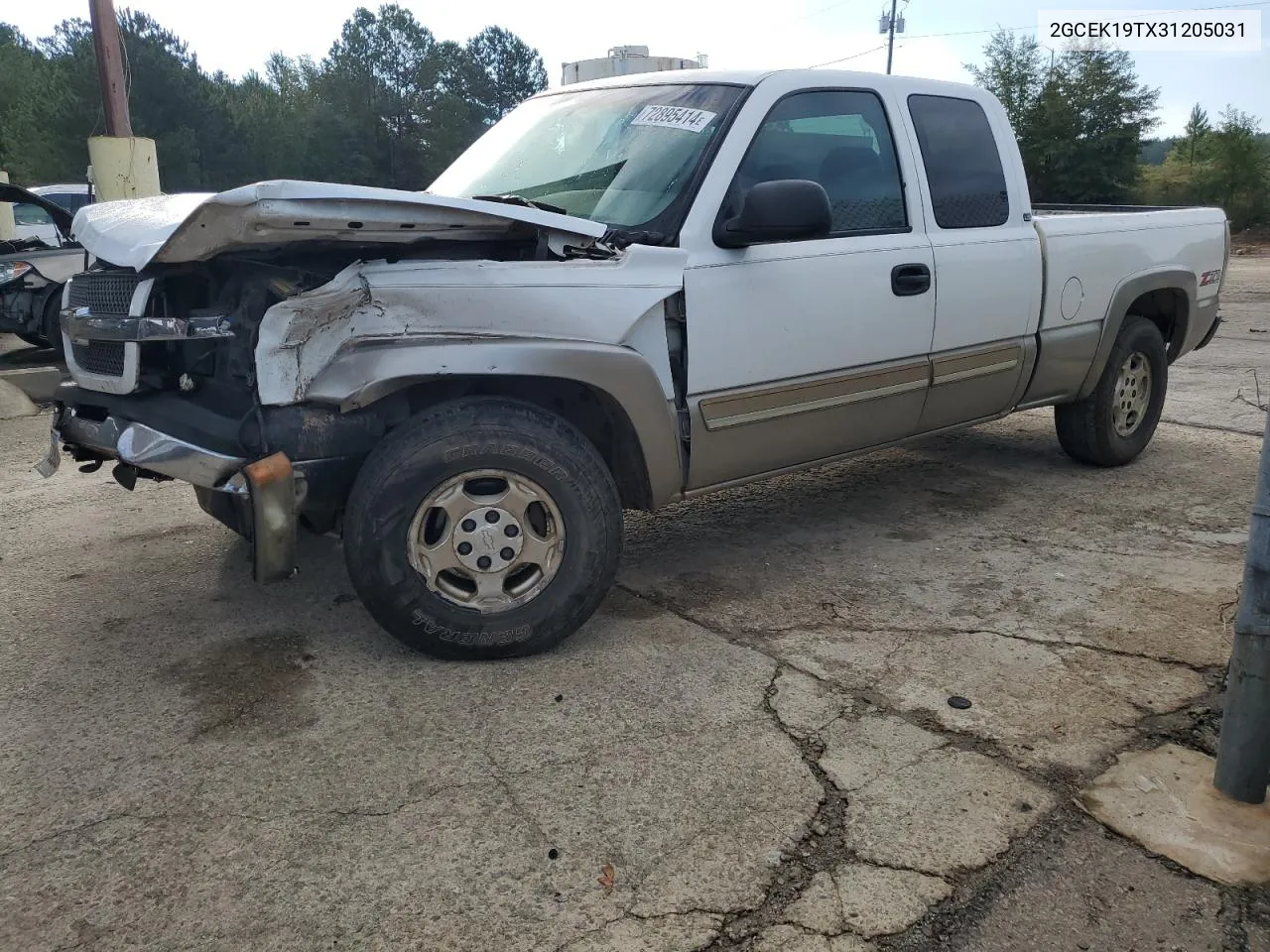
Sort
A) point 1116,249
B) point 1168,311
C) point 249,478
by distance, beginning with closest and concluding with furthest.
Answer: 1. point 249,478
2. point 1116,249
3. point 1168,311

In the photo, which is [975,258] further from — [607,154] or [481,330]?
[481,330]

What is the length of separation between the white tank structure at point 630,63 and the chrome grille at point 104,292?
416 centimetres

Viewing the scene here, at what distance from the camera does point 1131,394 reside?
557 cm

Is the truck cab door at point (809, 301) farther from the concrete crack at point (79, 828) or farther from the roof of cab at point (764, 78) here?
the concrete crack at point (79, 828)

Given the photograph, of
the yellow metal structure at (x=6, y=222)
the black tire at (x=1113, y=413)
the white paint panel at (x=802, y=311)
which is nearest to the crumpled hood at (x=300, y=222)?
the white paint panel at (x=802, y=311)

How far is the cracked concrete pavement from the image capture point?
2.18 m

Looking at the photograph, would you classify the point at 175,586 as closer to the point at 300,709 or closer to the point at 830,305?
the point at 300,709

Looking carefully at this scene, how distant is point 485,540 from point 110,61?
8342 mm

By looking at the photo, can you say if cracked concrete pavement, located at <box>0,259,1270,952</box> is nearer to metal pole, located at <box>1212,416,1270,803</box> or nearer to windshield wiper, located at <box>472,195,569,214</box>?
metal pole, located at <box>1212,416,1270,803</box>

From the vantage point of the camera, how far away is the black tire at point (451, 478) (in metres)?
3.11

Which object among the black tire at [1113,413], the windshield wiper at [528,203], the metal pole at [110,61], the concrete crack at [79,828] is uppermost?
the metal pole at [110,61]

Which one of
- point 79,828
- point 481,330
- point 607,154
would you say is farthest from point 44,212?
point 79,828

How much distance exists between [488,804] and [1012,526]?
120 inches

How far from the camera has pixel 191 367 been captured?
3.29 metres
